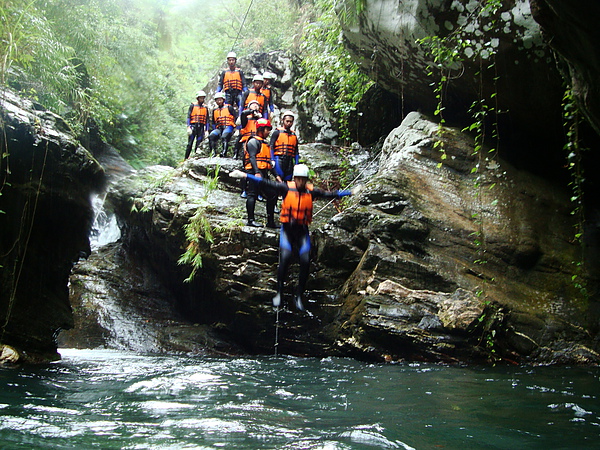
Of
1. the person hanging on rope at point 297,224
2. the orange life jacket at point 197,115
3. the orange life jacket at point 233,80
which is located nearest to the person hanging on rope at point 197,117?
the orange life jacket at point 197,115

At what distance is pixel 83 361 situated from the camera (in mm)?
6984

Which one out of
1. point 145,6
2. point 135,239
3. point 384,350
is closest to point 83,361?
point 384,350

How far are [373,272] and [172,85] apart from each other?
65.0 ft

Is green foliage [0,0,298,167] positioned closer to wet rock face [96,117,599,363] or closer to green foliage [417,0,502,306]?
wet rock face [96,117,599,363]

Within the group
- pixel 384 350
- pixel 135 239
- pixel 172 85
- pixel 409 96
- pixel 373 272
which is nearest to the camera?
pixel 384 350

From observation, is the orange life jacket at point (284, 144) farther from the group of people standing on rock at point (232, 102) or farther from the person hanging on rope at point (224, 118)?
the person hanging on rope at point (224, 118)

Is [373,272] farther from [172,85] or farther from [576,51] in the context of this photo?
[172,85]

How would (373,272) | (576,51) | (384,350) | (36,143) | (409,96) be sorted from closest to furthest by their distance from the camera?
(576,51) → (36,143) → (384,350) → (373,272) → (409,96)

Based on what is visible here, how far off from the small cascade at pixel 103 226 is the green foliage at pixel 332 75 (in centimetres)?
624

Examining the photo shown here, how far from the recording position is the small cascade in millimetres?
13461

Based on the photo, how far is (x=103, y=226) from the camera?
45.2 ft

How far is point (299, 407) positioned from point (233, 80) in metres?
10.1

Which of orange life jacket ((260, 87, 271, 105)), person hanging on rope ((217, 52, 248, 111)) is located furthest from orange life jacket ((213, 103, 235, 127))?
orange life jacket ((260, 87, 271, 105))

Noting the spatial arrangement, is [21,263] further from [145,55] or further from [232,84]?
[145,55]
